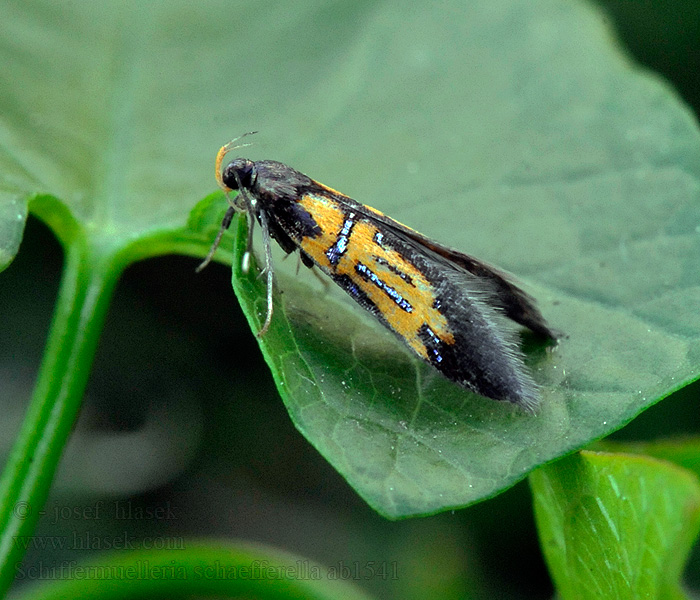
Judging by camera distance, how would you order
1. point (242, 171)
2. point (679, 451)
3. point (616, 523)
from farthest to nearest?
point (242, 171), point (679, 451), point (616, 523)

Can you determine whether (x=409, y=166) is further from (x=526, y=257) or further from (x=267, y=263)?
(x=267, y=263)

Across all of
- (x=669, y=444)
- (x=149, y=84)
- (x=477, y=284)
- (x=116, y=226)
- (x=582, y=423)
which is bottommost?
(x=669, y=444)

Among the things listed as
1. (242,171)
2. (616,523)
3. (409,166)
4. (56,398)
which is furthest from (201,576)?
(409,166)

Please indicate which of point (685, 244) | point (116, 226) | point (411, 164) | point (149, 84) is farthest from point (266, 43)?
point (685, 244)

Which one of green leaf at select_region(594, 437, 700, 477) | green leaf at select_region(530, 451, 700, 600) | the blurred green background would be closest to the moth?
green leaf at select_region(530, 451, 700, 600)

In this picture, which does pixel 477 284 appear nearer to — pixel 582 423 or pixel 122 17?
pixel 582 423

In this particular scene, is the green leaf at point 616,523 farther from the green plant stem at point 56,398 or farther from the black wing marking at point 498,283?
the green plant stem at point 56,398

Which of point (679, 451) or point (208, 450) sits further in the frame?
point (208, 450)
